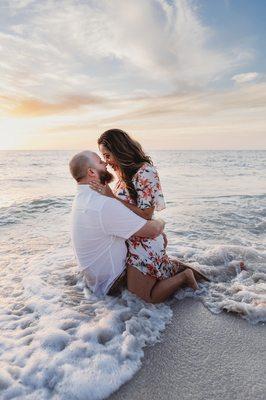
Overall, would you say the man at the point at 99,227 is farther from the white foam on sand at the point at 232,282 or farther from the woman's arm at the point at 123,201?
the white foam on sand at the point at 232,282

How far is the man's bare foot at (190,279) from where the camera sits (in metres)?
4.22

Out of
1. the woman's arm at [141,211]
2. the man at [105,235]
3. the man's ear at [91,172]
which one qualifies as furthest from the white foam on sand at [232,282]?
Answer: the man's ear at [91,172]

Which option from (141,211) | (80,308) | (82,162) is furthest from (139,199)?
(80,308)

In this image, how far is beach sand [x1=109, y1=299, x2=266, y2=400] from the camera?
256cm

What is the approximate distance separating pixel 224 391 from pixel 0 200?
11.0 meters

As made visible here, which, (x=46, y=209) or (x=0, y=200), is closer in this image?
(x=46, y=209)

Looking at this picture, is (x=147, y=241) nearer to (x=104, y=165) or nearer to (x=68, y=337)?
(x=104, y=165)

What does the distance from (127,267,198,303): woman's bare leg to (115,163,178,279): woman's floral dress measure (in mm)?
69

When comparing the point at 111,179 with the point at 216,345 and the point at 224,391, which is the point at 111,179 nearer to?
the point at 216,345

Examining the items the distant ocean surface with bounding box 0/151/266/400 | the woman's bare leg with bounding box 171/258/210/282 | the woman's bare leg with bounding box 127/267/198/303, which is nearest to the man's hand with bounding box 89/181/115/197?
the woman's bare leg with bounding box 127/267/198/303

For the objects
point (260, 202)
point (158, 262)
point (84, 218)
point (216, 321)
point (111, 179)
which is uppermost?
point (111, 179)

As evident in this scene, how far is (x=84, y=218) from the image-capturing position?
375 cm

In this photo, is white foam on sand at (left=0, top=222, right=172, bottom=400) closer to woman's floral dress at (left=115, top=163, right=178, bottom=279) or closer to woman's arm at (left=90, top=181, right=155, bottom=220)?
woman's floral dress at (left=115, top=163, right=178, bottom=279)

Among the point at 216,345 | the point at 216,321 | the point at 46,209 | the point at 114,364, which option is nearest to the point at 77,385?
the point at 114,364
